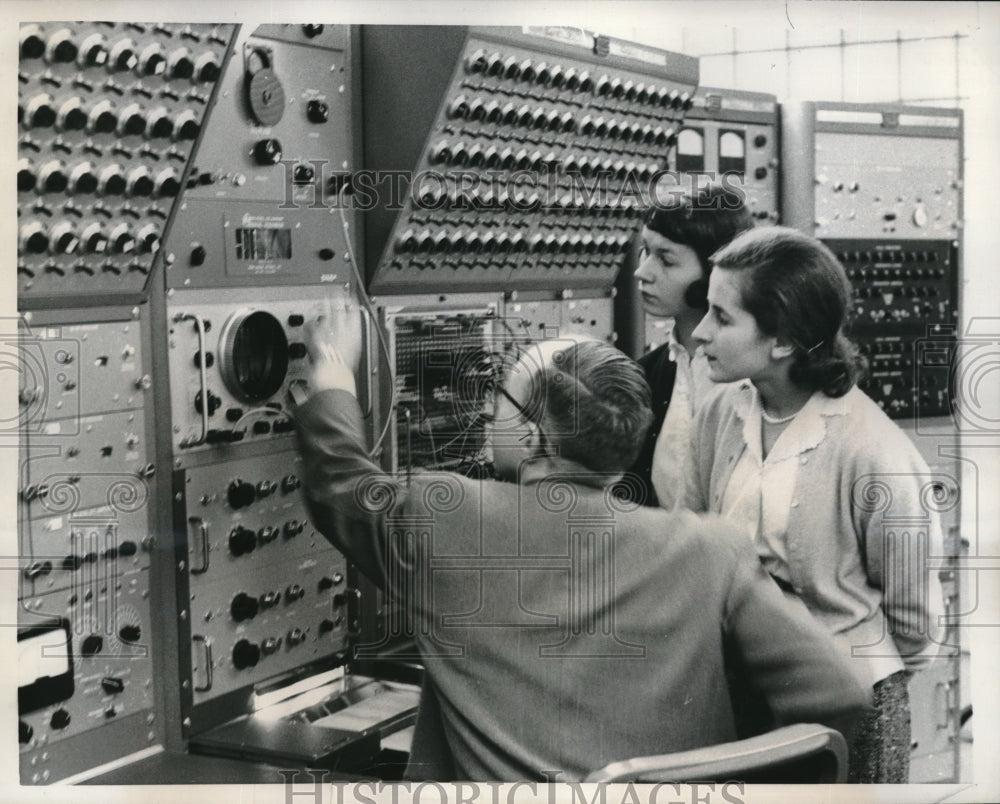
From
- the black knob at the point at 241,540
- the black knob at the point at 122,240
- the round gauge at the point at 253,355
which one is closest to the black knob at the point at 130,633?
the black knob at the point at 241,540

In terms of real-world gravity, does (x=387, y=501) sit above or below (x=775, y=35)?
below

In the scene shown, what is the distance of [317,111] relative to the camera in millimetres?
3428

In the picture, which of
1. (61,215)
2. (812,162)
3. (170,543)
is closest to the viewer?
(61,215)

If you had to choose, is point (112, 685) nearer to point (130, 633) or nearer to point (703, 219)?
point (130, 633)

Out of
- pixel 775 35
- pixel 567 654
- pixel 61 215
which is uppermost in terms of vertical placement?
pixel 775 35

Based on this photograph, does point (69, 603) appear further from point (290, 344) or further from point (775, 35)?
point (775, 35)

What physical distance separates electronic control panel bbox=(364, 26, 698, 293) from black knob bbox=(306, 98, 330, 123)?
0.13 metres

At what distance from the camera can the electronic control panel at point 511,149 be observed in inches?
134

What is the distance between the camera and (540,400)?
11.0ft

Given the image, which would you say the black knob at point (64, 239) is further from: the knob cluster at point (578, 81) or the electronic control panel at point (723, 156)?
the electronic control panel at point (723, 156)

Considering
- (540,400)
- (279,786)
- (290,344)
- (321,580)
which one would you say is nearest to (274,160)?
(290,344)

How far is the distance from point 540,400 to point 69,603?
1.42 metres

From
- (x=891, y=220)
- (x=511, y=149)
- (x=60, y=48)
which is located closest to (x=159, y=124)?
(x=60, y=48)

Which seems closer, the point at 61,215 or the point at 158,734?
the point at 61,215
